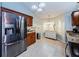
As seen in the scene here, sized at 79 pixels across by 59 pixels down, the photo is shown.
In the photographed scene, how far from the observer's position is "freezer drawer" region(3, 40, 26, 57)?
2.83 metres

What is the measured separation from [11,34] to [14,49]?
0.53m

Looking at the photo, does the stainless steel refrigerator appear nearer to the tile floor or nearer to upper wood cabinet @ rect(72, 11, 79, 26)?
the tile floor

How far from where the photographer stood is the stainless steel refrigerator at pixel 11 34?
274cm

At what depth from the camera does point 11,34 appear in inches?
118

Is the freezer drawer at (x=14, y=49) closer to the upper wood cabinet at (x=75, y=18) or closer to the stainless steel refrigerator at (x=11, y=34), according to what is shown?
the stainless steel refrigerator at (x=11, y=34)

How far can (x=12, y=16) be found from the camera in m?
3.08

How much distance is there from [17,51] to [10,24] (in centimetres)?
99

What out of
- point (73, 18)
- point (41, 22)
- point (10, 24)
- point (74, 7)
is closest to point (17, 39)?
point (10, 24)

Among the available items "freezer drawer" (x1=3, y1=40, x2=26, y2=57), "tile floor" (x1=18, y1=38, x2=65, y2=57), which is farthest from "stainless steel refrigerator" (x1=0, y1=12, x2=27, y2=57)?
"tile floor" (x1=18, y1=38, x2=65, y2=57)

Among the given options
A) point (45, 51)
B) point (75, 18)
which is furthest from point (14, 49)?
point (75, 18)

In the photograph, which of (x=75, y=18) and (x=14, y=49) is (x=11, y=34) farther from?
(x=75, y=18)

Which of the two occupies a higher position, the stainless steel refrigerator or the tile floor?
the stainless steel refrigerator

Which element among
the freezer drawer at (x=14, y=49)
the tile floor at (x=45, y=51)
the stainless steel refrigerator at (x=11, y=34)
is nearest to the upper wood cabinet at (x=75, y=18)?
the tile floor at (x=45, y=51)

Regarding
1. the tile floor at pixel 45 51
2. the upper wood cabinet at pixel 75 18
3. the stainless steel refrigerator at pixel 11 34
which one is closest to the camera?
the stainless steel refrigerator at pixel 11 34
